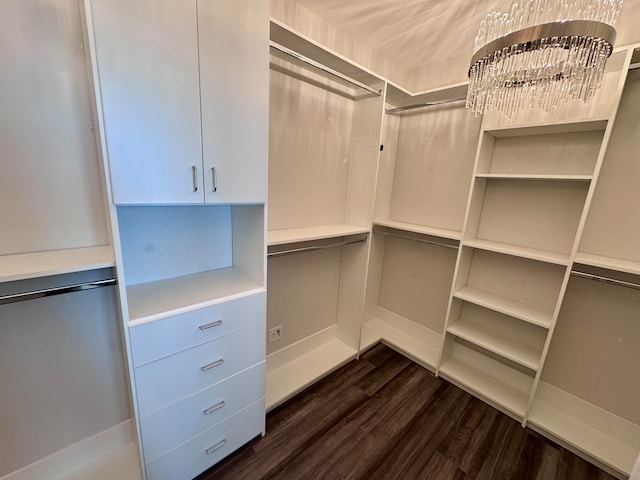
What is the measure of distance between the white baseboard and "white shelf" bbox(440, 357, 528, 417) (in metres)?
2.28

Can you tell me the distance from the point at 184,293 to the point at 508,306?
2162mm

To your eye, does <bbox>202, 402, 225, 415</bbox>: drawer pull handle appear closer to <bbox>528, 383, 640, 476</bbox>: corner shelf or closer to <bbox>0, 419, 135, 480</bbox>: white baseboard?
<bbox>0, 419, 135, 480</bbox>: white baseboard

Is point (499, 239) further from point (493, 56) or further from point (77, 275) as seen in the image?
point (77, 275)

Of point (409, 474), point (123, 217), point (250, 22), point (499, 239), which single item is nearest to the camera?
point (250, 22)

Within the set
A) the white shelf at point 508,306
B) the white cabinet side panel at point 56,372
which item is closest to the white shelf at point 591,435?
the white shelf at point 508,306

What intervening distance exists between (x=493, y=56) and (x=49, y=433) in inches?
104

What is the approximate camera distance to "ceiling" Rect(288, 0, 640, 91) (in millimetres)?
1524

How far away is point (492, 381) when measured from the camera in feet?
7.07

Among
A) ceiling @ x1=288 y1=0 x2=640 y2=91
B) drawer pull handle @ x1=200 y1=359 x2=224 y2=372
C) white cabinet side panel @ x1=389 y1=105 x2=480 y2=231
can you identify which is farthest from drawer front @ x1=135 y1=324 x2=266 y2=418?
ceiling @ x1=288 y1=0 x2=640 y2=91

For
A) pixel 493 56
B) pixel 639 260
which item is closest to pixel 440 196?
pixel 639 260

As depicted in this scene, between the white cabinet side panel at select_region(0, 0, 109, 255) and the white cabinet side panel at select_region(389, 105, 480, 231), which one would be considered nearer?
the white cabinet side panel at select_region(0, 0, 109, 255)

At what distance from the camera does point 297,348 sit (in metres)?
Result: 2.30

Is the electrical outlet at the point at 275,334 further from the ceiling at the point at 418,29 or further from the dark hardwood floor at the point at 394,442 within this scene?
the ceiling at the point at 418,29

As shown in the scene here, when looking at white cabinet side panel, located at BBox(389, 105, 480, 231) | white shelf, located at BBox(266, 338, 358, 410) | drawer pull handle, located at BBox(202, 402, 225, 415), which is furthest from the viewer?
white cabinet side panel, located at BBox(389, 105, 480, 231)
